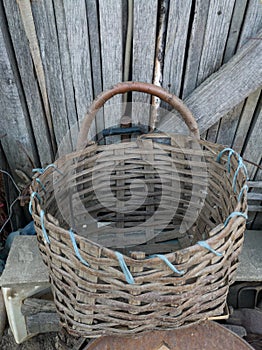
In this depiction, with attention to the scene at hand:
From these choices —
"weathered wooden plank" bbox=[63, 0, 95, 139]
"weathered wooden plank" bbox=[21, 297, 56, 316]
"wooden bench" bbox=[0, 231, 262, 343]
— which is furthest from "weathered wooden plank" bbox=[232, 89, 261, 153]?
"weathered wooden plank" bbox=[21, 297, 56, 316]

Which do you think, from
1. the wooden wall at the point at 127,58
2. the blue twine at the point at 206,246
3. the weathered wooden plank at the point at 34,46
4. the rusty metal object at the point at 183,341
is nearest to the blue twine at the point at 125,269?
the blue twine at the point at 206,246

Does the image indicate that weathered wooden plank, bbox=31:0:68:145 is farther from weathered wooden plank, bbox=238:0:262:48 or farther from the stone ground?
the stone ground

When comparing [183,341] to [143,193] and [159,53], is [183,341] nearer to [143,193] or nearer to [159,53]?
[143,193]

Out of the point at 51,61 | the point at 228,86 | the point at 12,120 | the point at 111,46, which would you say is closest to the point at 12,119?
the point at 12,120

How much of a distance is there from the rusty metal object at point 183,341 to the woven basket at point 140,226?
155 mm

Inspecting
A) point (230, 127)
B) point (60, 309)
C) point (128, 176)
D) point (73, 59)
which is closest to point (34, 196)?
point (60, 309)

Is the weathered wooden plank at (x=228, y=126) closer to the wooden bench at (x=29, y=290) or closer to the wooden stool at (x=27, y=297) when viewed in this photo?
the wooden bench at (x=29, y=290)

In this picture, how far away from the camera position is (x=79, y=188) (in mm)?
1519

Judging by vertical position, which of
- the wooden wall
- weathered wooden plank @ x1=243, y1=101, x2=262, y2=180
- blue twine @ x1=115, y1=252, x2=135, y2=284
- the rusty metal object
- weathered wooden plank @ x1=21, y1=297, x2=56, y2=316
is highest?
the wooden wall

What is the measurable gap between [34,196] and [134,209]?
672 mm

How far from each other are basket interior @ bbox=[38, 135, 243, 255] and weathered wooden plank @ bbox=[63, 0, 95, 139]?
0.27 m

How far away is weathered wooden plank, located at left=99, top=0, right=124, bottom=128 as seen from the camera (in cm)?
137

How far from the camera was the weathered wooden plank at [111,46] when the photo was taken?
137cm

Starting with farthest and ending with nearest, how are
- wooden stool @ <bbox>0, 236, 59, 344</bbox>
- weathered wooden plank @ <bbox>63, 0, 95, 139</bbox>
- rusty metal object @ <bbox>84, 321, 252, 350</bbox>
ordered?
wooden stool @ <bbox>0, 236, 59, 344</bbox> → weathered wooden plank @ <bbox>63, 0, 95, 139</bbox> → rusty metal object @ <bbox>84, 321, 252, 350</bbox>
